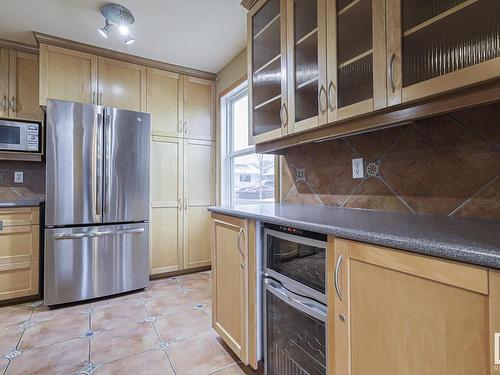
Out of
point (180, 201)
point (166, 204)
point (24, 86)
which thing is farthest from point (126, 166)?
point (24, 86)

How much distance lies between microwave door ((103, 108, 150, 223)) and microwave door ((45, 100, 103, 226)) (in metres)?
0.08

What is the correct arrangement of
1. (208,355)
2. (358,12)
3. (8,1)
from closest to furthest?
1. (358,12)
2. (208,355)
3. (8,1)

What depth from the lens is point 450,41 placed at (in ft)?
3.05

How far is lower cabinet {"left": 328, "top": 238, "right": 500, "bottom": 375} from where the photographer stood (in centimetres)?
60

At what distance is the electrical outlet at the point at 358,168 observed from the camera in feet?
4.93

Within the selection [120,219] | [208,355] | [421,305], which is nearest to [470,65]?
[421,305]

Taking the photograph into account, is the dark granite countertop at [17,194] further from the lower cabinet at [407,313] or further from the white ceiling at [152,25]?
the lower cabinet at [407,313]

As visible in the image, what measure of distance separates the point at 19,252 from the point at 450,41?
3.43 metres

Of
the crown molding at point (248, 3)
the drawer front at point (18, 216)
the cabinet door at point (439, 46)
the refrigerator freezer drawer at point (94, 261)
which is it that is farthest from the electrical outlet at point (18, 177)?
the cabinet door at point (439, 46)

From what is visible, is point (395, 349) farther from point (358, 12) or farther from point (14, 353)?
point (14, 353)

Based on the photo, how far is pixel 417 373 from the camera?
2.32 feet

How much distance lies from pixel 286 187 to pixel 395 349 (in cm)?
145

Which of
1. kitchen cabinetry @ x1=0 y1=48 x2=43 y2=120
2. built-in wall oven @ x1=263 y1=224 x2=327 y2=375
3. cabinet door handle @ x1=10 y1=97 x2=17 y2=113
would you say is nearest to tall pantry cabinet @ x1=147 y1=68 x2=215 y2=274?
kitchen cabinetry @ x1=0 y1=48 x2=43 y2=120

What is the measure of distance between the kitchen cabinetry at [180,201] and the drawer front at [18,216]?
3.54ft
